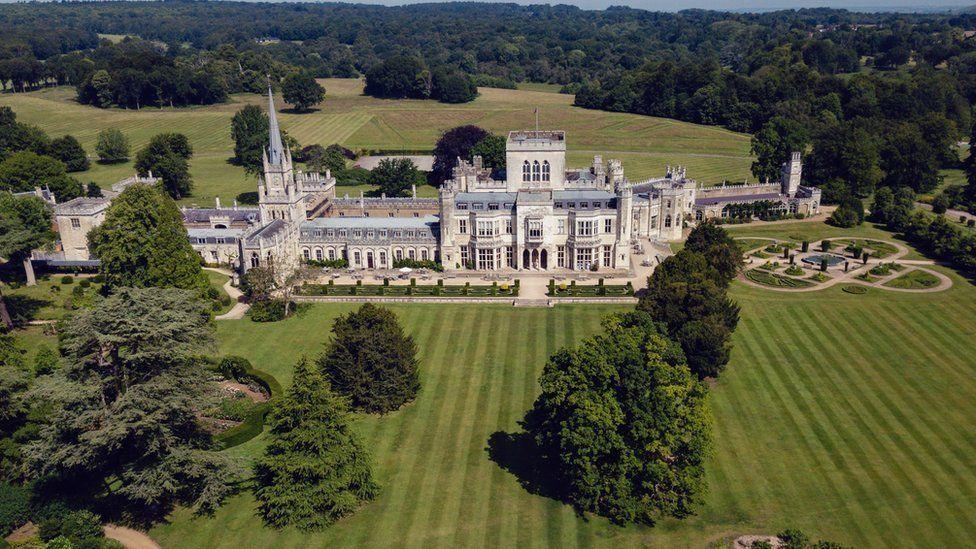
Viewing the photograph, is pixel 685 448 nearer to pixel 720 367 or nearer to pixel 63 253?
pixel 720 367

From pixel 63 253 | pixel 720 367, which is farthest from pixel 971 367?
pixel 63 253

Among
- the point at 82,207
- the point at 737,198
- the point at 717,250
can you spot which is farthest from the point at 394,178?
the point at 717,250

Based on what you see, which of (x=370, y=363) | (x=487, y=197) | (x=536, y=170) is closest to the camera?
(x=370, y=363)

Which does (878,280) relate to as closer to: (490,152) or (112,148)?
(490,152)

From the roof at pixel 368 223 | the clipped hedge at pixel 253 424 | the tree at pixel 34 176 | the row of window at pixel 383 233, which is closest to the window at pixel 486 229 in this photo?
the row of window at pixel 383 233

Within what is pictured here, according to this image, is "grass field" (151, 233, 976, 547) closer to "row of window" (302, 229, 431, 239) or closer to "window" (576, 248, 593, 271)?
"window" (576, 248, 593, 271)

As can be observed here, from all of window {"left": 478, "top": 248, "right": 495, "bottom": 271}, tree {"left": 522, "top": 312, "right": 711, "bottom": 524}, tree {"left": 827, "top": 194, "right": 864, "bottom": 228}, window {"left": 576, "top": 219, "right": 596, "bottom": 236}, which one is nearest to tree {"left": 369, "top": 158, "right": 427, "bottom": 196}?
window {"left": 478, "top": 248, "right": 495, "bottom": 271}
